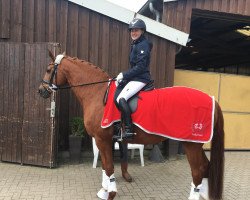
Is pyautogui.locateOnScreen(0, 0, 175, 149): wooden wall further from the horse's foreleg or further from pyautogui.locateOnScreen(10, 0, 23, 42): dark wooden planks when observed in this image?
the horse's foreleg

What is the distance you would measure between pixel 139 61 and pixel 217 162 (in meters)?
1.93

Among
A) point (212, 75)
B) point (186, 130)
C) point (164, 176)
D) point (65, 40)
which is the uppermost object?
point (65, 40)

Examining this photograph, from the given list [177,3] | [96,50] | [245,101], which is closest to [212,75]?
[245,101]

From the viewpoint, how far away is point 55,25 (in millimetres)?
7305

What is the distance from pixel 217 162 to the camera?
4680 mm

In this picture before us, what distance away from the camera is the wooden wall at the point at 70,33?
7.21 m

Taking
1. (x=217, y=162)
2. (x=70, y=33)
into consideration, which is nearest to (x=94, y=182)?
(x=217, y=162)

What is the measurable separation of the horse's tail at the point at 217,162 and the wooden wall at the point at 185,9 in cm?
400

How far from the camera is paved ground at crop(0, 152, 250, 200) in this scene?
5.25 meters

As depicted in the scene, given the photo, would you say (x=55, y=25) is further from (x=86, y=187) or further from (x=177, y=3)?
(x=86, y=187)

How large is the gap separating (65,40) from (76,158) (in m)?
2.81

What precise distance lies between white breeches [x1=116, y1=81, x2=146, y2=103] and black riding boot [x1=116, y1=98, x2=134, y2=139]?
7 centimetres

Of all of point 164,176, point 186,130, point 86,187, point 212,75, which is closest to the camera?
point 186,130

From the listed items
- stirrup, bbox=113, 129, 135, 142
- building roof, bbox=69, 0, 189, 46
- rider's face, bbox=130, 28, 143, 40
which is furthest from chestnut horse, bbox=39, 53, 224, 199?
building roof, bbox=69, 0, 189, 46
